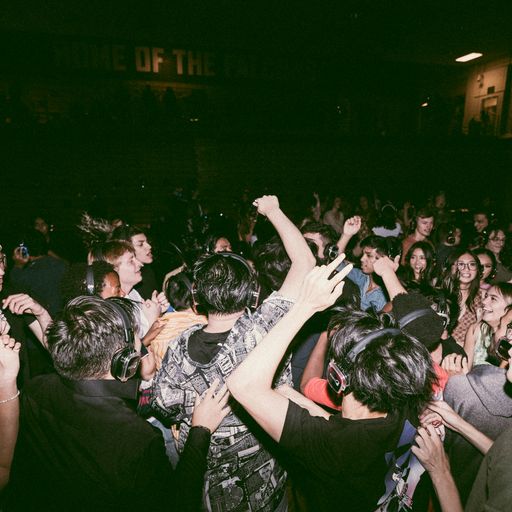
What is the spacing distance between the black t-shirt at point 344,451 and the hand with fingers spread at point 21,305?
1824mm

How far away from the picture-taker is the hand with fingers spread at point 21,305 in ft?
7.40

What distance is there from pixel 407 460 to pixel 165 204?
34.8ft

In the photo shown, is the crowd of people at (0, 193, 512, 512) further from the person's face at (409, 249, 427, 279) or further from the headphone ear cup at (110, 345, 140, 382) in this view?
the person's face at (409, 249, 427, 279)

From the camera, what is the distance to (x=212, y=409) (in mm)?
1426

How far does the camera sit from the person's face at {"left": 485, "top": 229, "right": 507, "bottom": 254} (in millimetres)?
4957

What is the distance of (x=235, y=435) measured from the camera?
5.16 ft

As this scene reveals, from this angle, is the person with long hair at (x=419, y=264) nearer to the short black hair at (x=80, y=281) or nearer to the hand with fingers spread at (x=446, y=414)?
the hand with fingers spread at (x=446, y=414)

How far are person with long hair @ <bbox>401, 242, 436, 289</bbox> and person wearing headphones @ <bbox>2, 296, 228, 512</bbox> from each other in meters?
3.06

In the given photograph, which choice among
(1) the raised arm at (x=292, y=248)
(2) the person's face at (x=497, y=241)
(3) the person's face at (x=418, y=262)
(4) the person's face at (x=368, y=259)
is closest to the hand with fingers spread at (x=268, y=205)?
(1) the raised arm at (x=292, y=248)

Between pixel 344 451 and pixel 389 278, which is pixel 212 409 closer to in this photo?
pixel 344 451

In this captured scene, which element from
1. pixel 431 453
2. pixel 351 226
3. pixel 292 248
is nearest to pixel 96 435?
pixel 292 248

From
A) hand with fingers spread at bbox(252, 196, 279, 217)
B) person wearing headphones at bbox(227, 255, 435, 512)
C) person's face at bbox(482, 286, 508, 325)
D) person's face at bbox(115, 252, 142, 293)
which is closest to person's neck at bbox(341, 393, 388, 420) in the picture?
person wearing headphones at bbox(227, 255, 435, 512)

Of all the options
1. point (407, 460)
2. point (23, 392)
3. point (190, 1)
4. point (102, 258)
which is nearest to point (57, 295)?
point (102, 258)

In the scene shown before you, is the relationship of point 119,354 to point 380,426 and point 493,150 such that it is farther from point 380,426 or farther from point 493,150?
point 493,150
